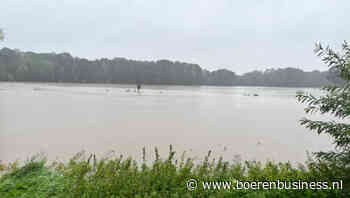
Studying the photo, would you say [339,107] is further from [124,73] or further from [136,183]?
[124,73]

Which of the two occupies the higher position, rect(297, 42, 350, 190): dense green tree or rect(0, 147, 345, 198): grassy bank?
rect(297, 42, 350, 190): dense green tree

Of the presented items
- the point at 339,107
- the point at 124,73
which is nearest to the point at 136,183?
the point at 339,107

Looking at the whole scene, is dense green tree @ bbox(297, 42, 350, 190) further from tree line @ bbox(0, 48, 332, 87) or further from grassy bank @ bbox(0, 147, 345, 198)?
tree line @ bbox(0, 48, 332, 87)

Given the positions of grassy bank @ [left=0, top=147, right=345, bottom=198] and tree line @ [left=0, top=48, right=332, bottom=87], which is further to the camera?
tree line @ [left=0, top=48, right=332, bottom=87]

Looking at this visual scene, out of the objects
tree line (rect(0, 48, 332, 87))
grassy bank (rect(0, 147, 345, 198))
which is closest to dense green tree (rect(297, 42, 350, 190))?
grassy bank (rect(0, 147, 345, 198))

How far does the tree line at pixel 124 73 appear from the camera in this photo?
218 ft

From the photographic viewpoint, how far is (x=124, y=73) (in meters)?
78.8

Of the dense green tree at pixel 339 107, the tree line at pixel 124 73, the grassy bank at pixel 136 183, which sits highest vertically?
the tree line at pixel 124 73

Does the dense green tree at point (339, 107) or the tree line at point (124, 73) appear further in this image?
the tree line at point (124, 73)

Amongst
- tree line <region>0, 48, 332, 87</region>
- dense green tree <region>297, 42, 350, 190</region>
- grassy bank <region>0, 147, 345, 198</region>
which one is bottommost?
grassy bank <region>0, 147, 345, 198</region>

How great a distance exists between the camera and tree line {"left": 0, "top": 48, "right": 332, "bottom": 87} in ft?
218

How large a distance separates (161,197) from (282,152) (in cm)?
455

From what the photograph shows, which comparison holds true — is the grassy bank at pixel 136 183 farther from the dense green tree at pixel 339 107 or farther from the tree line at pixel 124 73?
the tree line at pixel 124 73

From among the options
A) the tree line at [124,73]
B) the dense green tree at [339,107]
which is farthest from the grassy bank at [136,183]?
the tree line at [124,73]
